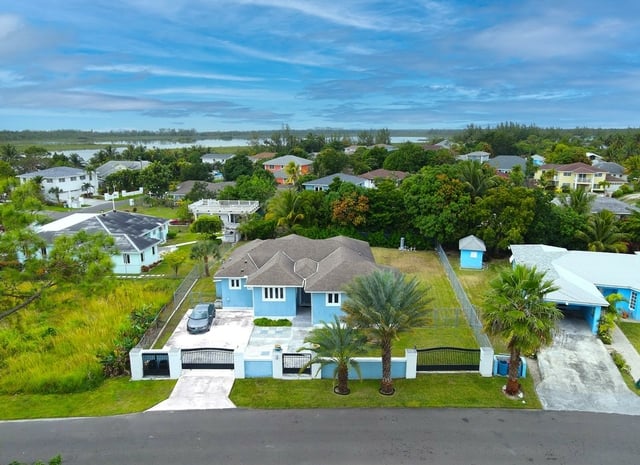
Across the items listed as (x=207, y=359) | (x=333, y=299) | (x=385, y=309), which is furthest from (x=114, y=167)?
(x=385, y=309)

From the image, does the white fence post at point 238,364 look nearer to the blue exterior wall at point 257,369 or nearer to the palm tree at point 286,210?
the blue exterior wall at point 257,369

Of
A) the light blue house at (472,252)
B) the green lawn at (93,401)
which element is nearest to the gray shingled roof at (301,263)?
the green lawn at (93,401)

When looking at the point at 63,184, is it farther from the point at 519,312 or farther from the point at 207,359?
the point at 519,312

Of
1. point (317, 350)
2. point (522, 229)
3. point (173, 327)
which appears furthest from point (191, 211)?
point (317, 350)

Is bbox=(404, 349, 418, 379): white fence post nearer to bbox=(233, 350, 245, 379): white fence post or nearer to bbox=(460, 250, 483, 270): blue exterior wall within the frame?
bbox=(233, 350, 245, 379): white fence post

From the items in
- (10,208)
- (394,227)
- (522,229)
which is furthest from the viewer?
(394,227)

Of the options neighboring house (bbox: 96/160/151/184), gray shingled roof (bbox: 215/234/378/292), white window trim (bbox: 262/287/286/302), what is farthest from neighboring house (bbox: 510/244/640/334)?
neighboring house (bbox: 96/160/151/184)

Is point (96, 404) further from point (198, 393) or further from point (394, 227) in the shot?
point (394, 227)
